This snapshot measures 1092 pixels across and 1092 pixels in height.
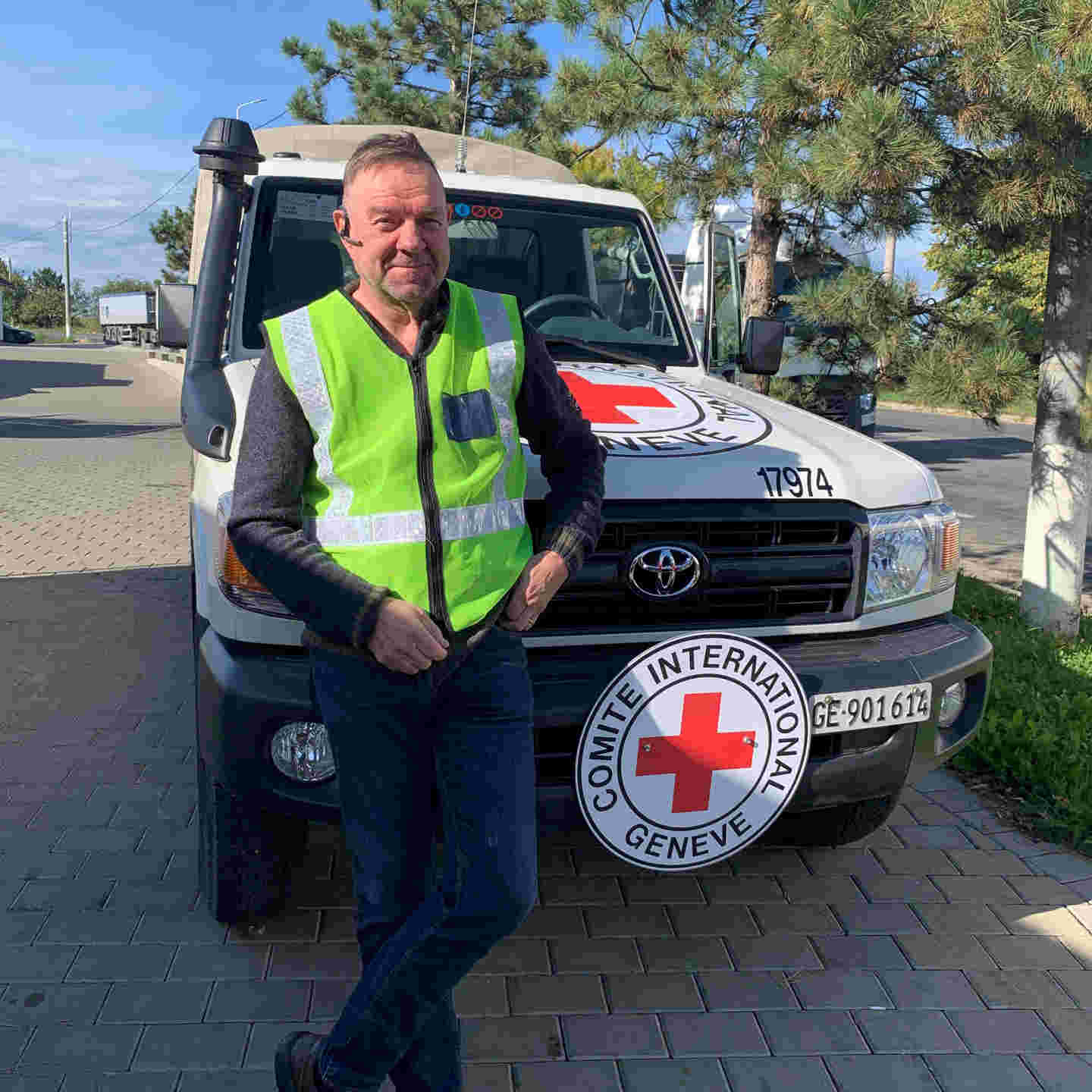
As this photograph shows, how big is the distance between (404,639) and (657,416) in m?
1.46

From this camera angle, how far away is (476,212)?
4.45 m

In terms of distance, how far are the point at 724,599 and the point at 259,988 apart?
1.58 meters

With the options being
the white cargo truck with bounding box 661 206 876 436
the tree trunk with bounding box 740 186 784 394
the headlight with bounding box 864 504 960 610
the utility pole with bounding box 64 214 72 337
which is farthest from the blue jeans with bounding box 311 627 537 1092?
the utility pole with bounding box 64 214 72 337

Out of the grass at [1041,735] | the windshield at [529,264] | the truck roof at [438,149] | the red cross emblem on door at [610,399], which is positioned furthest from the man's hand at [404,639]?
the truck roof at [438,149]

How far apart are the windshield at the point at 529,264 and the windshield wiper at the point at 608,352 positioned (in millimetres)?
19

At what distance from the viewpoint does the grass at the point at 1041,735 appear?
4258 millimetres

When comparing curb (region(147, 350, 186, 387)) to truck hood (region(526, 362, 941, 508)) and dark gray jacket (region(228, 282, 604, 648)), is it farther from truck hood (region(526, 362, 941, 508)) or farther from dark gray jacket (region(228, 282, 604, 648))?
dark gray jacket (region(228, 282, 604, 648))

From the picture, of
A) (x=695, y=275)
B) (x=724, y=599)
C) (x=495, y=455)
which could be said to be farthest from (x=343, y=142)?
(x=495, y=455)

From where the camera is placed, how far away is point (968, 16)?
4820mm

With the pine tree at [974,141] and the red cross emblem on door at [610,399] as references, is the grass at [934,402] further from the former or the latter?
the red cross emblem on door at [610,399]

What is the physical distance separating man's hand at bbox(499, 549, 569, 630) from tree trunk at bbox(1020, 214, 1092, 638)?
4.73 metres

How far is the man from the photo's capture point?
2205mm

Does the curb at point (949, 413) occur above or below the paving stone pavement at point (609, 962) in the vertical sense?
above

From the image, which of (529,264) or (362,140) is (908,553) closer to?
(529,264)
